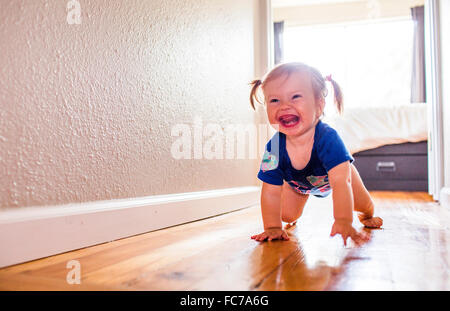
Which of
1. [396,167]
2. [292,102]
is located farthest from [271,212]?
[396,167]

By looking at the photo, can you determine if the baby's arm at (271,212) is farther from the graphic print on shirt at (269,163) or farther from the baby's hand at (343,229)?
the baby's hand at (343,229)

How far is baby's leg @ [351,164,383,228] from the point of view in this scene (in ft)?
3.67

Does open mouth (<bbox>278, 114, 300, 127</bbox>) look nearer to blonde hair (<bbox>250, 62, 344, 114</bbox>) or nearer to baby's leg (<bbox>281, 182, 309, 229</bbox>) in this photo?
blonde hair (<bbox>250, 62, 344, 114</bbox>)

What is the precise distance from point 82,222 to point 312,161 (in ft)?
1.87

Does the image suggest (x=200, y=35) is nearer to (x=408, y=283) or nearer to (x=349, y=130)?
(x=408, y=283)

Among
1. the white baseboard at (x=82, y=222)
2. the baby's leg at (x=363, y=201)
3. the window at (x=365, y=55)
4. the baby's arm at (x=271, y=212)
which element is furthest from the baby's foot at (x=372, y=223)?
the window at (x=365, y=55)

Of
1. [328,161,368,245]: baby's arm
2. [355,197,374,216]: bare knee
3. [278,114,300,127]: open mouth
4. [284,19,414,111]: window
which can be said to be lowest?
[355,197,374,216]: bare knee

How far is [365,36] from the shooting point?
198 inches

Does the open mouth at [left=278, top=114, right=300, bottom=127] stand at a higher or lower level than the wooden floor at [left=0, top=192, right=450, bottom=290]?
higher

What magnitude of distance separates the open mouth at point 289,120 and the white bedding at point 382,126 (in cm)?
253

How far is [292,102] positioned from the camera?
36.4 inches

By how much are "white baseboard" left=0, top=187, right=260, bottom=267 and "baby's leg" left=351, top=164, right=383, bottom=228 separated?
529 mm

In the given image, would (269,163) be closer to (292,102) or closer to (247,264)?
(292,102)

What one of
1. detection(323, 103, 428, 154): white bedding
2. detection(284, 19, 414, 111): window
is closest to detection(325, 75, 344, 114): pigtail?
detection(323, 103, 428, 154): white bedding
